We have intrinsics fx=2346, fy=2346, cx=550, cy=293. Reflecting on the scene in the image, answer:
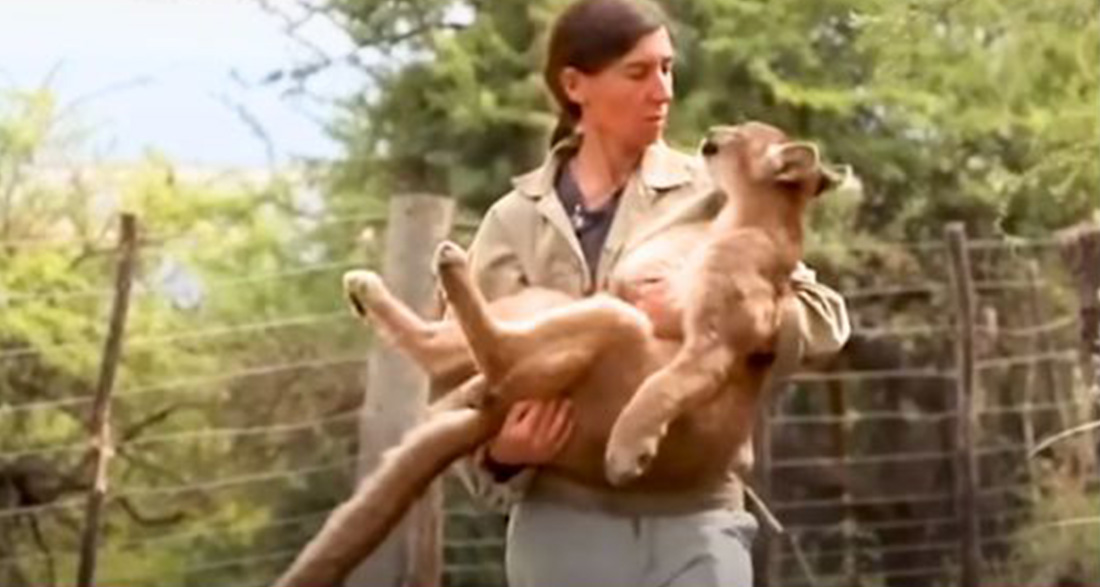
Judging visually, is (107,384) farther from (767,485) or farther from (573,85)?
(573,85)

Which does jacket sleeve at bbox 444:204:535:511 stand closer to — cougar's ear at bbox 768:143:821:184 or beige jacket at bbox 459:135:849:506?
beige jacket at bbox 459:135:849:506

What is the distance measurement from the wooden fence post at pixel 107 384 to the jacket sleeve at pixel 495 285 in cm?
72

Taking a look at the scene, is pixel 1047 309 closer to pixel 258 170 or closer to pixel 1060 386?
pixel 1060 386

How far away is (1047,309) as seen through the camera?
178 cm

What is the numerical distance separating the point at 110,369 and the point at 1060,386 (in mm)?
716

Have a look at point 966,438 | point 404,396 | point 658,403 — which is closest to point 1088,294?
point 966,438

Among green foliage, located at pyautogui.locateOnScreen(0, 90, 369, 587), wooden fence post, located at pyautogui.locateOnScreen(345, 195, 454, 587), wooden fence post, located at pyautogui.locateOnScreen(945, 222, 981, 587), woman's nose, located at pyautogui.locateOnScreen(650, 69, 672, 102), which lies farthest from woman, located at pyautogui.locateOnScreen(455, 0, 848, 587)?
wooden fence post, located at pyautogui.locateOnScreen(945, 222, 981, 587)

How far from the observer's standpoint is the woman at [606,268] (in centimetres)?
97

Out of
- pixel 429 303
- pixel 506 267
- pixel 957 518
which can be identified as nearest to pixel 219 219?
pixel 429 303

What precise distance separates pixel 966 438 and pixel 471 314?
1015 mm

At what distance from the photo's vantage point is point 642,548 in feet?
3.18

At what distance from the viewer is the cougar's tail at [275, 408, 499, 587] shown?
917mm

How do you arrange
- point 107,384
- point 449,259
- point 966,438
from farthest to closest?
point 966,438 < point 107,384 < point 449,259

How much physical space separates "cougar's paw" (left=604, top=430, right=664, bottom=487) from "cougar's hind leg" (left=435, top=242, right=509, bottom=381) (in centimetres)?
5
